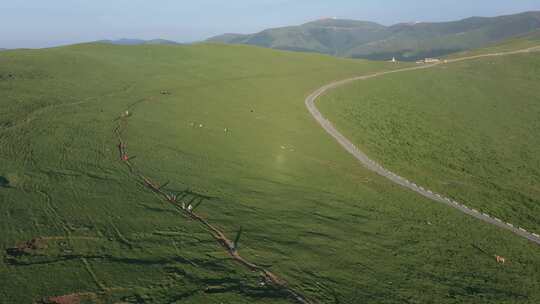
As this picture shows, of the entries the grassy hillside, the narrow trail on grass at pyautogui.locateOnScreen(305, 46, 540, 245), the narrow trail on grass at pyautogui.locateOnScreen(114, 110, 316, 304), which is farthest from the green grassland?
the grassy hillside

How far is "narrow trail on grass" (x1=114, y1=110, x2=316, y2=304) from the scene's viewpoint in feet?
63.6

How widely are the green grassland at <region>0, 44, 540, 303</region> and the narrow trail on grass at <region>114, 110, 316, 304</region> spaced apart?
0.47 m

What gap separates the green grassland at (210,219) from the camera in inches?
744

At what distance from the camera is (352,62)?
410 ft

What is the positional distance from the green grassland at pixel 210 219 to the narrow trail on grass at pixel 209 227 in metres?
0.47

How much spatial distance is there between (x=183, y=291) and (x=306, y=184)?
2034 cm

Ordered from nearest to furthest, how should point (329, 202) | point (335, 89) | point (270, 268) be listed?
point (270, 268)
point (329, 202)
point (335, 89)

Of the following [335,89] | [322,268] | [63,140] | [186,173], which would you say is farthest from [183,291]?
[335,89]

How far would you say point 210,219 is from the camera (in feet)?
84.1

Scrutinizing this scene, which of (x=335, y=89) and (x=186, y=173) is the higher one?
(x=335, y=89)

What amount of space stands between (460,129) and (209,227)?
53.9m

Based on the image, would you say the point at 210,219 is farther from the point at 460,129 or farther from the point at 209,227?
the point at 460,129

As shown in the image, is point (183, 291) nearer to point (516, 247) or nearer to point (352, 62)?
point (516, 247)

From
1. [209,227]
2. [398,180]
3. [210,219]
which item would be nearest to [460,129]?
[398,180]
